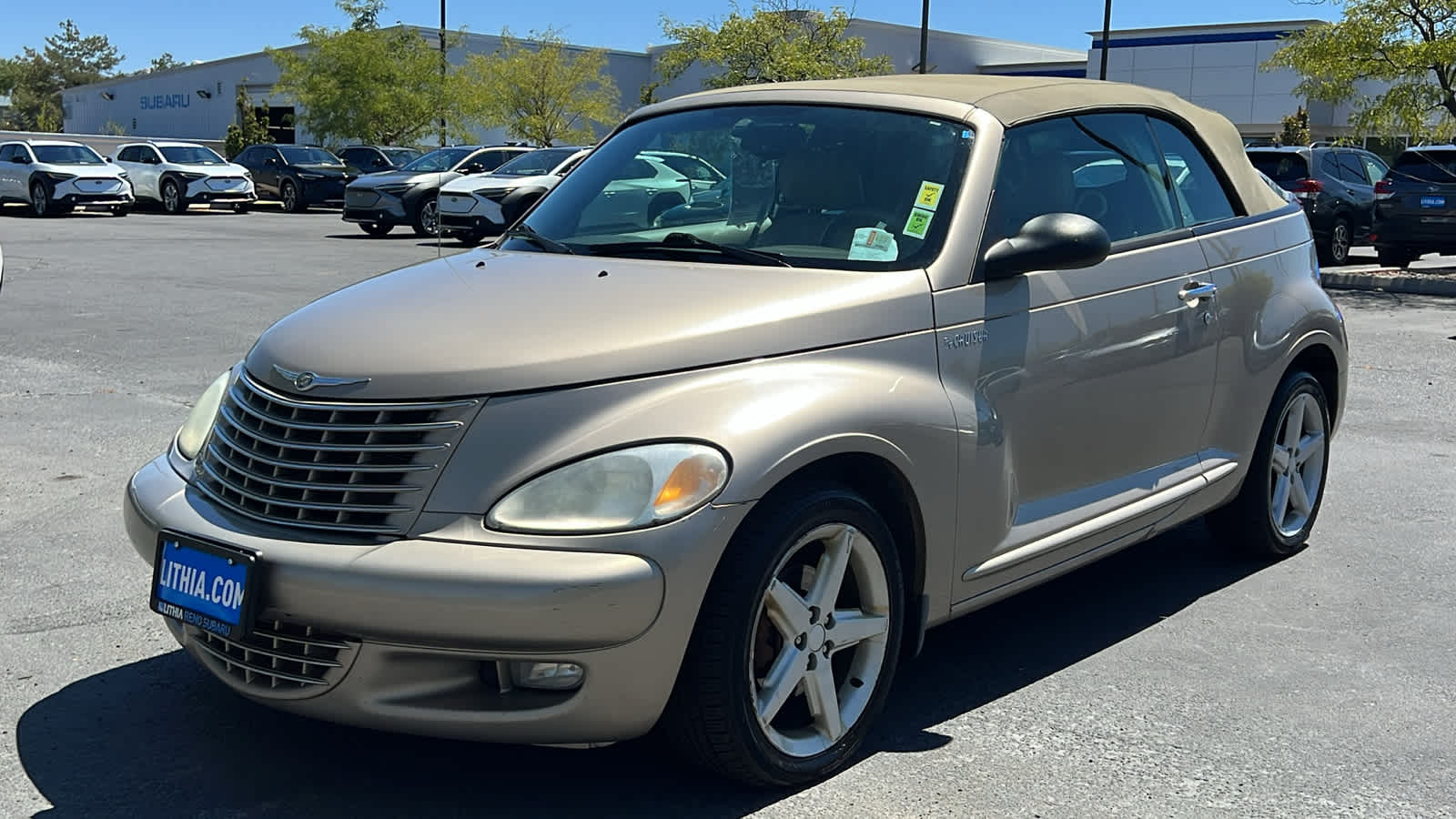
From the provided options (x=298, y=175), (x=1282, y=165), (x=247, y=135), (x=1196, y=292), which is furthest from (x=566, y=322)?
(x=247, y=135)

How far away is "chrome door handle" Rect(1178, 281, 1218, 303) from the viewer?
4715mm

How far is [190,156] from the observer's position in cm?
3359

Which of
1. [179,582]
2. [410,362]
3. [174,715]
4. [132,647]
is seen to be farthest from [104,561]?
[410,362]

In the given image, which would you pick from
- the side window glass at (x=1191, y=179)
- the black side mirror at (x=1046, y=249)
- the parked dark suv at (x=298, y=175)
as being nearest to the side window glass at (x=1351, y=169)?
the side window glass at (x=1191, y=179)

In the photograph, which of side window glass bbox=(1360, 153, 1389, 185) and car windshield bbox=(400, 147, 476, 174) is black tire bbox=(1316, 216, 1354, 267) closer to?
side window glass bbox=(1360, 153, 1389, 185)

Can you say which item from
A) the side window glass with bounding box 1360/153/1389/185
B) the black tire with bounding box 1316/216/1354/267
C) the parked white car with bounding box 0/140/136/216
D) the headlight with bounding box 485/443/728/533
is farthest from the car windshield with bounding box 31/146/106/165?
the headlight with bounding box 485/443/728/533

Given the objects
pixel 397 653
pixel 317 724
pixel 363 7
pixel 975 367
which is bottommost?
pixel 317 724

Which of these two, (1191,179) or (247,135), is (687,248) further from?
(247,135)

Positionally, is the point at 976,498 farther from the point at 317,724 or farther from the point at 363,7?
the point at 363,7

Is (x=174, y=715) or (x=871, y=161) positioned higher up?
(x=871, y=161)

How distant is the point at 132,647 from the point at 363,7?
44357 millimetres

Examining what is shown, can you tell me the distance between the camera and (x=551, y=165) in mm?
23750

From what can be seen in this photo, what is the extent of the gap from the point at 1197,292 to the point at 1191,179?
0.57 meters

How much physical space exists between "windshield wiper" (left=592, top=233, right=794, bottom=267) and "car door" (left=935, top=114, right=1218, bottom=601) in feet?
1.60
